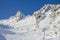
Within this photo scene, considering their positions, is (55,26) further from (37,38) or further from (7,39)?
(7,39)

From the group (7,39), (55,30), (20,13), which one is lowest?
(7,39)

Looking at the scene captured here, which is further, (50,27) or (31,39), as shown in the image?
(50,27)

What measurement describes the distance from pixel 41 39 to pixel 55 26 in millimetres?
6143

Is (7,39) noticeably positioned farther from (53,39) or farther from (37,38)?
(53,39)

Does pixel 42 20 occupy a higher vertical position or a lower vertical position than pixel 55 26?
higher

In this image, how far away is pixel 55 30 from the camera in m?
19.3

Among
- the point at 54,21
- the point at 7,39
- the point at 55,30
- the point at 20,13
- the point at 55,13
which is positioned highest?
the point at 20,13

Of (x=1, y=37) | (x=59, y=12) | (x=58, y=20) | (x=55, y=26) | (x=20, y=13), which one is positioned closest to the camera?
(x=1, y=37)

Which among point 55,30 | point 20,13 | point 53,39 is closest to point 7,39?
point 53,39

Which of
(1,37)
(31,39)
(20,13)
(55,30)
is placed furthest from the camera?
(20,13)

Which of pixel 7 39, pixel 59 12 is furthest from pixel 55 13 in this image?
pixel 7 39

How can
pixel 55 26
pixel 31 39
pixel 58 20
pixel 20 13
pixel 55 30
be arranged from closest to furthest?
pixel 31 39
pixel 55 30
pixel 55 26
pixel 58 20
pixel 20 13

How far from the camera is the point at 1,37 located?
12.5 metres

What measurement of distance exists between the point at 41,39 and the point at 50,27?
6.09 metres
